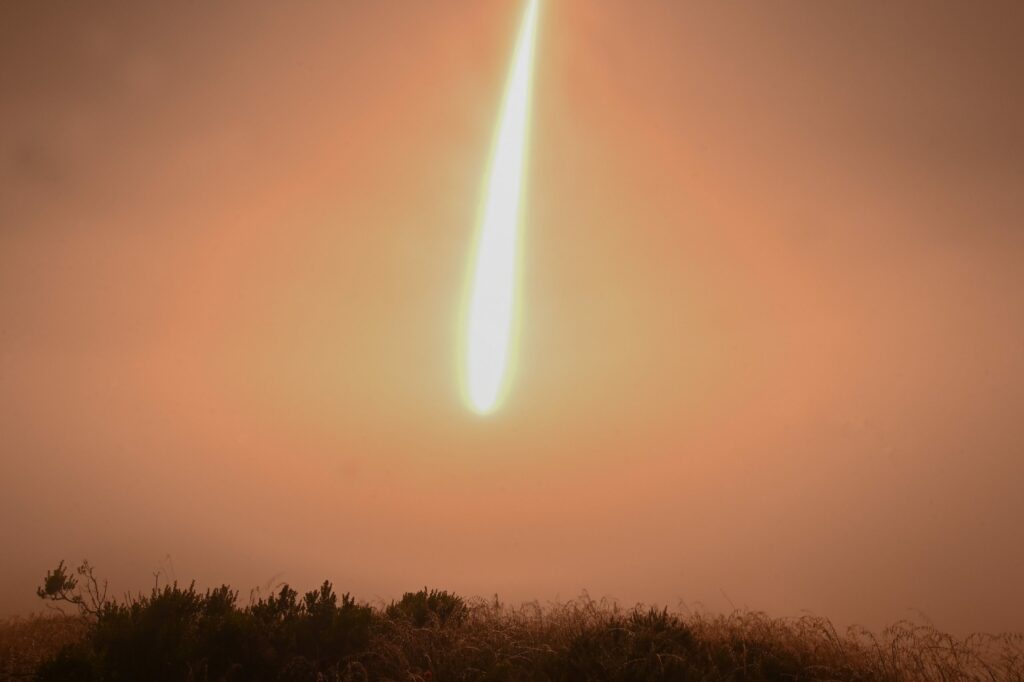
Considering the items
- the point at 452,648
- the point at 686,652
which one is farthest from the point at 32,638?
the point at 686,652

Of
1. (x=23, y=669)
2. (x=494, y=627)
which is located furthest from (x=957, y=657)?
(x=23, y=669)

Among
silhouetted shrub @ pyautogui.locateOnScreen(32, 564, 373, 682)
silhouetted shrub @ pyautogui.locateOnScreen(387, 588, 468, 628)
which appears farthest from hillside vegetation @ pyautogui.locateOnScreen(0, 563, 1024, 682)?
silhouetted shrub @ pyautogui.locateOnScreen(387, 588, 468, 628)

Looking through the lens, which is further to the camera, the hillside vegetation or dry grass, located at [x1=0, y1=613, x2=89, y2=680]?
dry grass, located at [x1=0, y1=613, x2=89, y2=680]

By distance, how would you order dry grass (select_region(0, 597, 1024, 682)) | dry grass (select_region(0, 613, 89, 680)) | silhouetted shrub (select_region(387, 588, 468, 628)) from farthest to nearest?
1. silhouetted shrub (select_region(387, 588, 468, 628))
2. dry grass (select_region(0, 613, 89, 680))
3. dry grass (select_region(0, 597, 1024, 682))

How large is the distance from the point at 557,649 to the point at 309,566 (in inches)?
3146

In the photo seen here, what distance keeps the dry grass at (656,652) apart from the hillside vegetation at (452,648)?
2 centimetres

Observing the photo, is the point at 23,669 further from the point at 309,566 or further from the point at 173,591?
the point at 309,566

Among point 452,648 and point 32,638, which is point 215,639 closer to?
point 452,648

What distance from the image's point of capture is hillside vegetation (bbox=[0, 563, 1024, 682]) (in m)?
6.58

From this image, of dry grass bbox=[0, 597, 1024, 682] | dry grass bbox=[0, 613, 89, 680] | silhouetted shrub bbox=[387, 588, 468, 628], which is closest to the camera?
dry grass bbox=[0, 597, 1024, 682]

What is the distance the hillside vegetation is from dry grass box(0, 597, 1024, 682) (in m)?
0.02

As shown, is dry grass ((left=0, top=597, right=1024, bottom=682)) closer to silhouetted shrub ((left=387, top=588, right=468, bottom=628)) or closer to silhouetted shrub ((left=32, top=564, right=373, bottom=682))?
silhouetted shrub ((left=387, top=588, right=468, bottom=628))

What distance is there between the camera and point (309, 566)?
77.8 m

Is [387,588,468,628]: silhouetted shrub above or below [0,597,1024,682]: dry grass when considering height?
above
